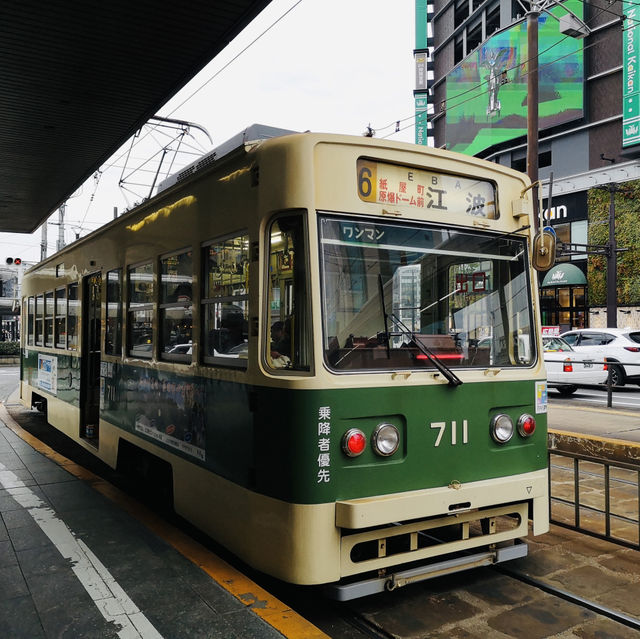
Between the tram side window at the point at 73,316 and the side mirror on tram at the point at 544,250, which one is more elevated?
the side mirror on tram at the point at 544,250

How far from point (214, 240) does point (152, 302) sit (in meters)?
1.24

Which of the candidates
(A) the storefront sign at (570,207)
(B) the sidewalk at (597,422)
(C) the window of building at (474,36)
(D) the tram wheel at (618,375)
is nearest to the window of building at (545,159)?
(A) the storefront sign at (570,207)

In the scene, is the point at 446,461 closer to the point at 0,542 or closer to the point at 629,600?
the point at 629,600

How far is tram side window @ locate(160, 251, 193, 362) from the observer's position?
15.3 ft

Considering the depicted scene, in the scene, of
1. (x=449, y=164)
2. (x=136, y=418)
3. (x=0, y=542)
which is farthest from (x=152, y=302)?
(x=449, y=164)

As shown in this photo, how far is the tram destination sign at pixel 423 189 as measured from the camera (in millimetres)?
3783

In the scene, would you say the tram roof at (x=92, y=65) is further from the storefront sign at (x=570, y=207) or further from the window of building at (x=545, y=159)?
the window of building at (x=545, y=159)

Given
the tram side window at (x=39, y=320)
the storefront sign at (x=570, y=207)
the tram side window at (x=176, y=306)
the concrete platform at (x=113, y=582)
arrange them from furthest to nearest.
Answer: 1. the storefront sign at (x=570, y=207)
2. the tram side window at (x=39, y=320)
3. the tram side window at (x=176, y=306)
4. the concrete platform at (x=113, y=582)

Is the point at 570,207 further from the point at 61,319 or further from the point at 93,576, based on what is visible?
the point at 93,576

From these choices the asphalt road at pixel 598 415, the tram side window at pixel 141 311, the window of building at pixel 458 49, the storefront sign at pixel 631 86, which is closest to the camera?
the tram side window at pixel 141 311

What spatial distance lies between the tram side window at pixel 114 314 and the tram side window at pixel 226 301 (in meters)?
2.03

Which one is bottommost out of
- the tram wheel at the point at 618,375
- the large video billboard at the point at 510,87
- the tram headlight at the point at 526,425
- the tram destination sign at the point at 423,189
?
the tram wheel at the point at 618,375

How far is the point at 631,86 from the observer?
26.1 m

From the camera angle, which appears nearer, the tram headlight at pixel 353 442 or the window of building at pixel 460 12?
the tram headlight at pixel 353 442
